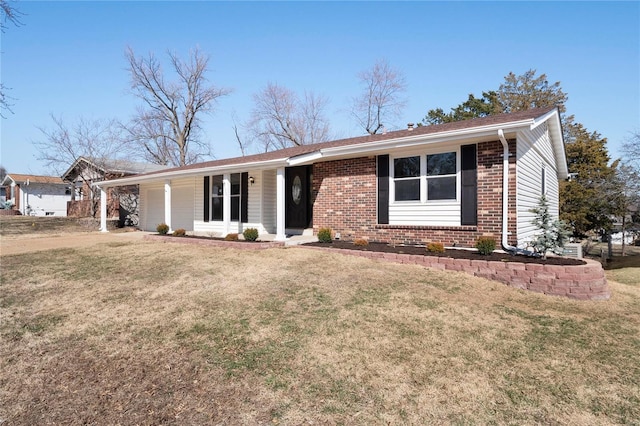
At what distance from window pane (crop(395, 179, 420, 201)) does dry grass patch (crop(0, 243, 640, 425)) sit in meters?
2.83

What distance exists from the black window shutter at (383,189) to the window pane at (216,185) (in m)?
6.87

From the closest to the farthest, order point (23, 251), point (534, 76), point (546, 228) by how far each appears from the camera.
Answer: point (546, 228), point (23, 251), point (534, 76)

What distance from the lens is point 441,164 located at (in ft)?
29.6

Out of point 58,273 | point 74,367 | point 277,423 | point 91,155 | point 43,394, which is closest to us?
point 277,423

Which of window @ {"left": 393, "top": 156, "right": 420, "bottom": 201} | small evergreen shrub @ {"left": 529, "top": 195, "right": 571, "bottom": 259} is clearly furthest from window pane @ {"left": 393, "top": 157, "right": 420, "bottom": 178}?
small evergreen shrub @ {"left": 529, "top": 195, "right": 571, "bottom": 259}

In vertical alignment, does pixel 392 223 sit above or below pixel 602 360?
above

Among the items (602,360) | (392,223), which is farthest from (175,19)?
(602,360)

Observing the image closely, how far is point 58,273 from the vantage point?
796 centimetres

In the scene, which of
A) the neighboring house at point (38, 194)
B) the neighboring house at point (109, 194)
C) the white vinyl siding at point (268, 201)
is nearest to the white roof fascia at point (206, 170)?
the white vinyl siding at point (268, 201)

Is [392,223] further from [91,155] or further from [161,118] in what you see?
[161,118]

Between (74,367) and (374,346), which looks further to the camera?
(374,346)

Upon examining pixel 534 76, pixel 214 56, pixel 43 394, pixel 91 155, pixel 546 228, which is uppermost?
pixel 214 56

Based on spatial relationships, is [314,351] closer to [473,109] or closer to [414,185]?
[414,185]

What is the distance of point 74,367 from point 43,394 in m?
0.48
